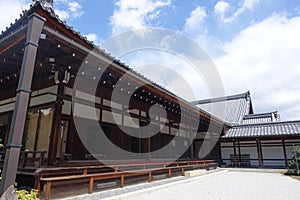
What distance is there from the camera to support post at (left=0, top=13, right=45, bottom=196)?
2994mm

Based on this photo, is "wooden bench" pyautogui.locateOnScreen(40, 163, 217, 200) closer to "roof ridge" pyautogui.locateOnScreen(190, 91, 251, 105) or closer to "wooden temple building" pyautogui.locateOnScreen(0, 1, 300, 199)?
"wooden temple building" pyautogui.locateOnScreen(0, 1, 300, 199)

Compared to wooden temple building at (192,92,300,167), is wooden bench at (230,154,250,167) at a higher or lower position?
lower

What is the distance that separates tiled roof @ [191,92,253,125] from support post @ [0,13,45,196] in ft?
68.4

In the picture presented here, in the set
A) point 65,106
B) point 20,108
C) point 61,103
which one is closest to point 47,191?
point 20,108

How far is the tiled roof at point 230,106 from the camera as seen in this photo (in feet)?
74.2

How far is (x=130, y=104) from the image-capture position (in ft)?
26.1

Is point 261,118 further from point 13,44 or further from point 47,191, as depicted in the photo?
point 13,44

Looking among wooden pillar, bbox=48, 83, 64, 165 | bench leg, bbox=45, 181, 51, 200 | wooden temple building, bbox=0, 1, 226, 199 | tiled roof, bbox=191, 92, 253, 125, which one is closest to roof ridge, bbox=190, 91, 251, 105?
tiled roof, bbox=191, 92, 253, 125

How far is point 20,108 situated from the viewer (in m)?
3.18

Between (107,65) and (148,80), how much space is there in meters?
1.65

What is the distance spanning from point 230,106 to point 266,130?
31.2 ft

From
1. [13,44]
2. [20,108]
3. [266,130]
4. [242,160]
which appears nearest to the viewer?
[20,108]

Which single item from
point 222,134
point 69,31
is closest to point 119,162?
point 69,31

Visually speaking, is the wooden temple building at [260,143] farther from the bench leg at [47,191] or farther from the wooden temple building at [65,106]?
the bench leg at [47,191]
